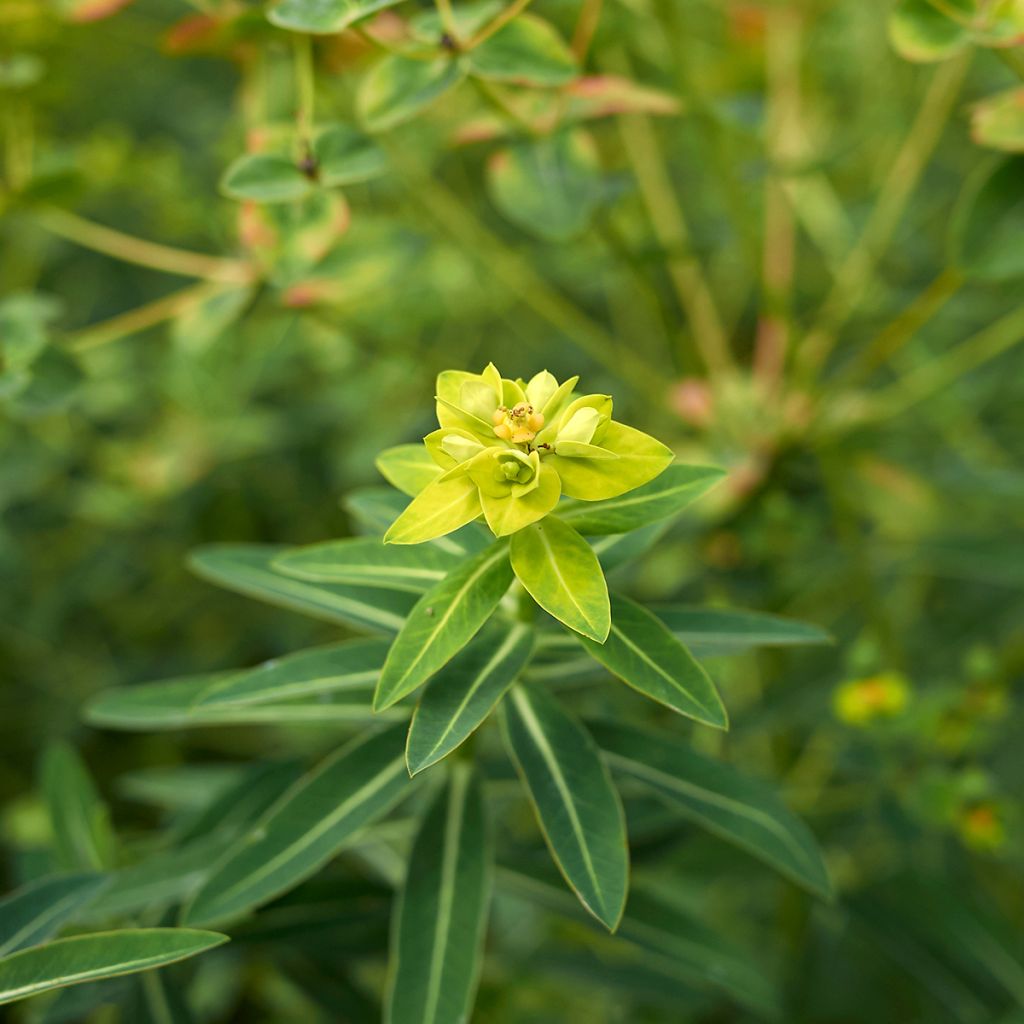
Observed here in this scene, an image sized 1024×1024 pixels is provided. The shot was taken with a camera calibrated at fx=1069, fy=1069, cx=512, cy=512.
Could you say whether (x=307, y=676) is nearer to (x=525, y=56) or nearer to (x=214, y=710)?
(x=214, y=710)

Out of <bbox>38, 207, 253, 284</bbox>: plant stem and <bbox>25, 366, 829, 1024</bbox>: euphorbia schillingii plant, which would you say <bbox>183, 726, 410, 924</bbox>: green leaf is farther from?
<bbox>38, 207, 253, 284</bbox>: plant stem

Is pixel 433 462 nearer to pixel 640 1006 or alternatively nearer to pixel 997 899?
pixel 640 1006

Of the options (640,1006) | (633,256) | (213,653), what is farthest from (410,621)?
(213,653)

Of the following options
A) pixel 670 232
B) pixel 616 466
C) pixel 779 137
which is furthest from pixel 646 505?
pixel 779 137

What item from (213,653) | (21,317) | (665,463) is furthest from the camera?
(213,653)

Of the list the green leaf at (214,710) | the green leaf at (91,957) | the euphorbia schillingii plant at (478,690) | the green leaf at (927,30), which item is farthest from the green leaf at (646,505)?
the green leaf at (927,30)

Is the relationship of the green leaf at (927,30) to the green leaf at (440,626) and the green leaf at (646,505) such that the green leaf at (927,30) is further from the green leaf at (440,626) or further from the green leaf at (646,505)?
the green leaf at (440,626)
